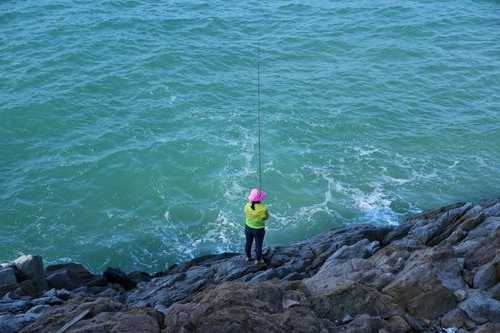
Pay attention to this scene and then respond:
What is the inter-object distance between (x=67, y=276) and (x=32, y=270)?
4.08 feet

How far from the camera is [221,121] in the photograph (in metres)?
32.8

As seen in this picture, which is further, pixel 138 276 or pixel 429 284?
pixel 138 276

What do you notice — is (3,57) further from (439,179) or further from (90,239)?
(439,179)

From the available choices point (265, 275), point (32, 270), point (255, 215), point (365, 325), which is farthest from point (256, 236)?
point (32, 270)

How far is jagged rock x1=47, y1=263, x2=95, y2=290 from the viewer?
20312 millimetres

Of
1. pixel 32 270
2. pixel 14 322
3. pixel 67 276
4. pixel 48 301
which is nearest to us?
pixel 14 322

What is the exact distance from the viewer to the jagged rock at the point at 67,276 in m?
20.3

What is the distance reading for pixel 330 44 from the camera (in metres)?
40.9

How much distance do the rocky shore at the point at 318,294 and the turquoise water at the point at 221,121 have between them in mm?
5714

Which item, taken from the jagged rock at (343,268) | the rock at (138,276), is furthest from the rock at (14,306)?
the jagged rock at (343,268)

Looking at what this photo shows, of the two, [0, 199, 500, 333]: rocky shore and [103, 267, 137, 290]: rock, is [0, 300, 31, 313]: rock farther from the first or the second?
[103, 267, 137, 290]: rock

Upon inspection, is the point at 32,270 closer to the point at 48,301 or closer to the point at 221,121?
the point at 48,301

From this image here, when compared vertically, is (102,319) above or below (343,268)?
above

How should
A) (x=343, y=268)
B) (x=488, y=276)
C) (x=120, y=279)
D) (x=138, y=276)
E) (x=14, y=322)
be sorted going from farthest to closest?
(x=138, y=276)
(x=120, y=279)
(x=343, y=268)
(x=14, y=322)
(x=488, y=276)
